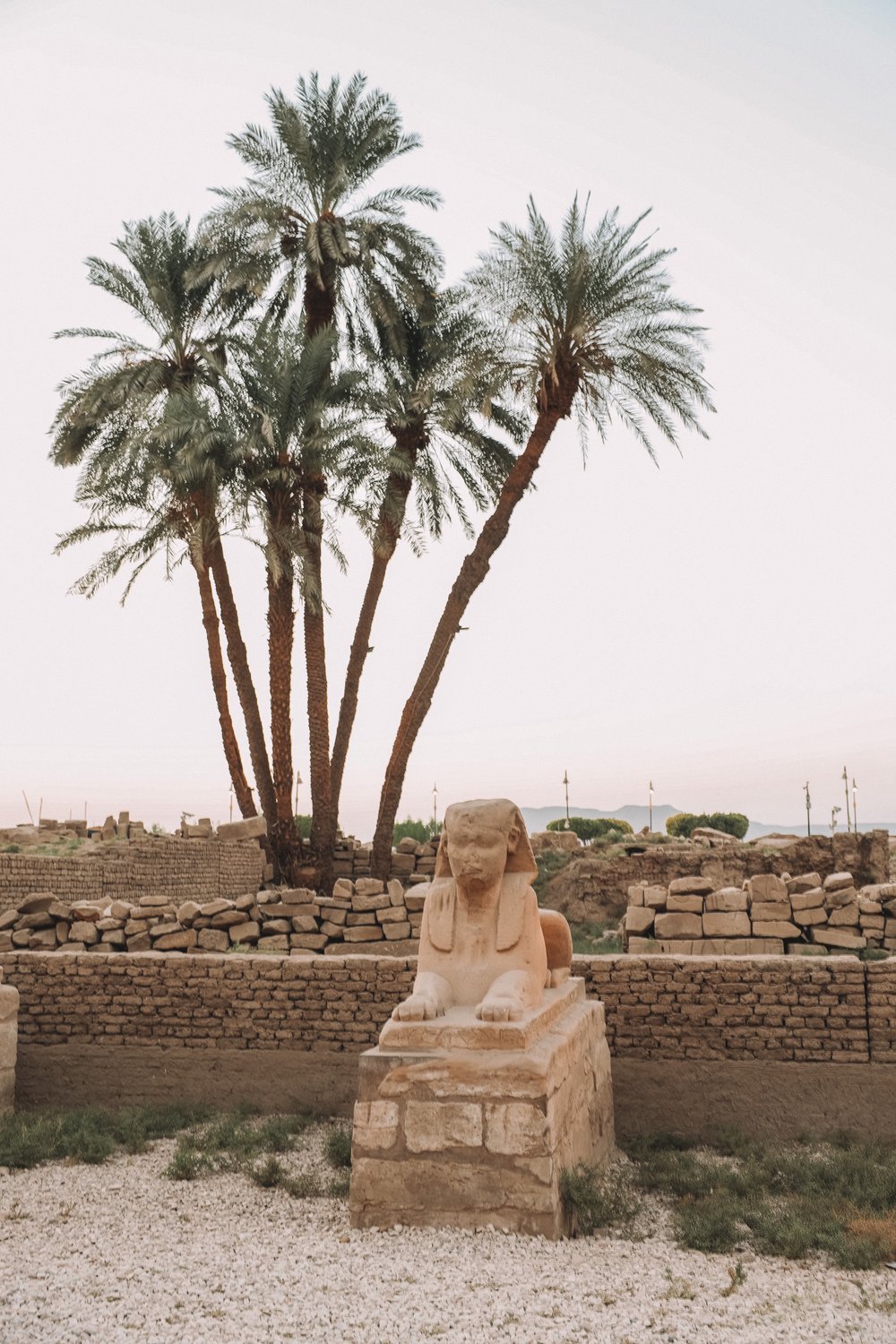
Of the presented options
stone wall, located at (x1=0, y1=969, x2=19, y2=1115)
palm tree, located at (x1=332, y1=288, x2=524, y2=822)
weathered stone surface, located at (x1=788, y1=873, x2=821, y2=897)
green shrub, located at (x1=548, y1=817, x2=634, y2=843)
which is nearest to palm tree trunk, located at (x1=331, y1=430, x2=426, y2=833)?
palm tree, located at (x1=332, y1=288, x2=524, y2=822)

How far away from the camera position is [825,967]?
786 centimetres

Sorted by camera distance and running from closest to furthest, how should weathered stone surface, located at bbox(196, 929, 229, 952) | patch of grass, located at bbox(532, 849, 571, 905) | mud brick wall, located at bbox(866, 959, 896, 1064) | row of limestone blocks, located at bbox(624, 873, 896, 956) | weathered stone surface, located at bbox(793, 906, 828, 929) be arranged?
mud brick wall, located at bbox(866, 959, 896, 1064), weathered stone surface, located at bbox(196, 929, 229, 952), row of limestone blocks, located at bbox(624, 873, 896, 956), weathered stone surface, located at bbox(793, 906, 828, 929), patch of grass, located at bbox(532, 849, 571, 905)

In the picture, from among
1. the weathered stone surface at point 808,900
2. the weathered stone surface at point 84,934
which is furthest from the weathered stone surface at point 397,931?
the weathered stone surface at point 808,900

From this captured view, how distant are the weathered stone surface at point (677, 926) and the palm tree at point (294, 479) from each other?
7.68m

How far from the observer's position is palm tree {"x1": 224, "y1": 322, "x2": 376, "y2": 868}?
16.8m

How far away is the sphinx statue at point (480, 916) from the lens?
6.12 m

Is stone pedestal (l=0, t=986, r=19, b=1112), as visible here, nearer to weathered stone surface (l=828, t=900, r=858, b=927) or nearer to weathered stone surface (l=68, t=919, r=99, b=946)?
weathered stone surface (l=68, t=919, r=99, b=946)

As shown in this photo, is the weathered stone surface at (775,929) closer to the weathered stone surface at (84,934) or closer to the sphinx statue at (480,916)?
the sphinx statue at (480,916)

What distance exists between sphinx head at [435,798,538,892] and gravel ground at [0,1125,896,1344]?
1877mm

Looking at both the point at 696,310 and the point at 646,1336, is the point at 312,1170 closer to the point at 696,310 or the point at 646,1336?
the point at 646,1336

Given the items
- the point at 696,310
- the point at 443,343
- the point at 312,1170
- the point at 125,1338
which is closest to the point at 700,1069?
the point at 312,1170

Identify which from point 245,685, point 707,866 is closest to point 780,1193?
point 245,685

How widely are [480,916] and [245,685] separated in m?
12.2

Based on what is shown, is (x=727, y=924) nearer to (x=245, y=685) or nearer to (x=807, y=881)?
(x=807, y=881)
